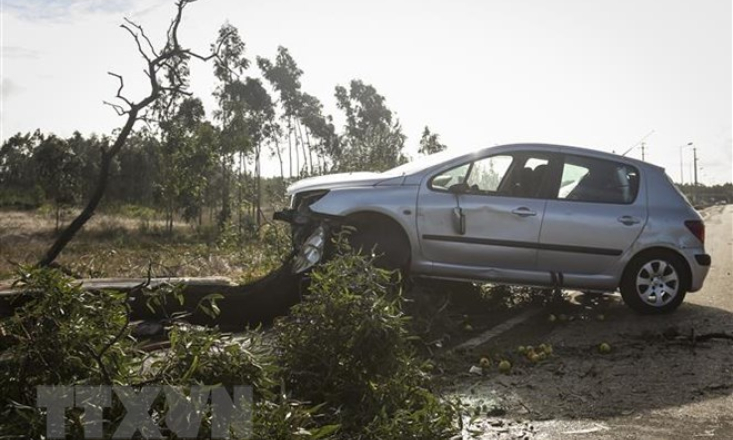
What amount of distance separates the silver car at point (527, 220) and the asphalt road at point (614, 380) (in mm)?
560

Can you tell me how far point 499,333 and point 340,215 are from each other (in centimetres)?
215

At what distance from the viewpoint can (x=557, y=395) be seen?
589 cm

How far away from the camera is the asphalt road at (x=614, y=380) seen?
16.9ft

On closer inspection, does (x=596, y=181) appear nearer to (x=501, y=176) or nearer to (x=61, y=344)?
(x=501, y=176)

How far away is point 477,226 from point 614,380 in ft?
8.70

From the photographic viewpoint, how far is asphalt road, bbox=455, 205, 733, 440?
515 centimetres

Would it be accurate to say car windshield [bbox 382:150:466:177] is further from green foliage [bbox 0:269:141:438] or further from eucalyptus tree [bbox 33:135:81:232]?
eucalyptus tree [bbox 33:135:81:232]

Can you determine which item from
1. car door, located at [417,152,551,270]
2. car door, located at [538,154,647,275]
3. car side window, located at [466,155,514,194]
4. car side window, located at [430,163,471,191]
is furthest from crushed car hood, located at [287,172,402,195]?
car door, located at [538,154,647,275]

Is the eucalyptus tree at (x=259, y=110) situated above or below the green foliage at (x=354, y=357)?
above

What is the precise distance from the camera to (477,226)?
8484mm

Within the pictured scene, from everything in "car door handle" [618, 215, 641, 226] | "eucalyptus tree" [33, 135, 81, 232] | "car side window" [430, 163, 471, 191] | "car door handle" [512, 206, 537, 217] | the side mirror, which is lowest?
"car door handle" [618, 215, 641, 226]

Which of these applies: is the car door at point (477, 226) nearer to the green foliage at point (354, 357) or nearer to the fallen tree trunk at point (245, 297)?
the fallen tree trunk at point (245, 297)

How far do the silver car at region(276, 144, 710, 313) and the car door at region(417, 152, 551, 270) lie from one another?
11 mm

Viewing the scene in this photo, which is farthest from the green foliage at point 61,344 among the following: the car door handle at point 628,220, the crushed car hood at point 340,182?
the car door handle at point 628,220
